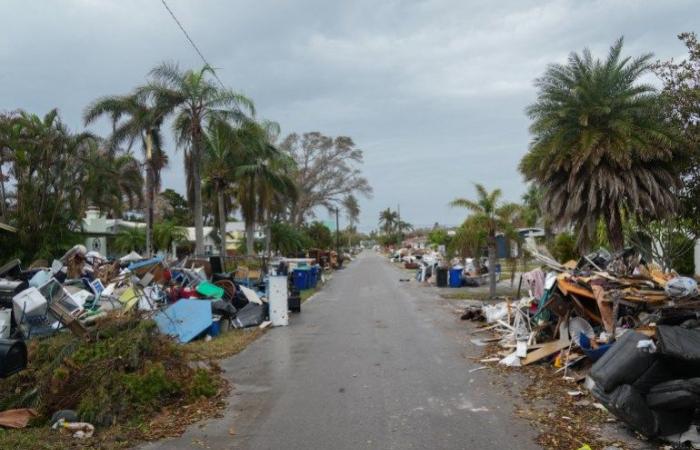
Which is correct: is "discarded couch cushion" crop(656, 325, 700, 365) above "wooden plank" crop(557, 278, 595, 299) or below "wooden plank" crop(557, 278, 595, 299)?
below

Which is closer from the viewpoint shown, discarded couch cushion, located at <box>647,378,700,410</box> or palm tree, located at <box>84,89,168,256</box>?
discarded couch cushion, located at <box>647,378,700,410</box>

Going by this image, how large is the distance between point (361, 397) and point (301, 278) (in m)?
22.2

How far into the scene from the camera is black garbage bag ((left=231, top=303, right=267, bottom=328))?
1512 cm

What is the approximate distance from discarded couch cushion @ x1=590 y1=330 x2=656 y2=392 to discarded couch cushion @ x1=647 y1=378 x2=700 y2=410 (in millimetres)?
226

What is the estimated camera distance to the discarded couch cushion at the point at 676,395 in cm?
546

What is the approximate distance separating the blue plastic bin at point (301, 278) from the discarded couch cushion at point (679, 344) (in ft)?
79.1

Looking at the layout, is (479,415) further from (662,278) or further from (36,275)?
(36,275)

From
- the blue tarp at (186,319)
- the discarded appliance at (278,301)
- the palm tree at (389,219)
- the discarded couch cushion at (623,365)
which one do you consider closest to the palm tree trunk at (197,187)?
the discarded appliance at (278,301)

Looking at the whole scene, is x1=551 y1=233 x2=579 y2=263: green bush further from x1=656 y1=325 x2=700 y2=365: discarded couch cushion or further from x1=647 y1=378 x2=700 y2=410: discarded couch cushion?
x1=647 y1=378 x2=700 y2=410: discarded couch cushion

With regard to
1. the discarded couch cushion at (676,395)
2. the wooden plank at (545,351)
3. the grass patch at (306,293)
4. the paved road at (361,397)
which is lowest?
the paved road at (361,397)

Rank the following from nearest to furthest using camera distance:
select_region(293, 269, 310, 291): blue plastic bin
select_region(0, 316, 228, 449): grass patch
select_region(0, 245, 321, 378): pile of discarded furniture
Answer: select_region(0, 316, 228, 449): grass patch, select_region(0, 245, 321, 378): pile of discarded furniture, select_region(293, 269, 310, 291): blue plastic bin

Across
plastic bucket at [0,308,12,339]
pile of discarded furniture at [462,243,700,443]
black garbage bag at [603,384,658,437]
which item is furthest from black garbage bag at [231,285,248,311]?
black garbage bag at [603,384,658,437]

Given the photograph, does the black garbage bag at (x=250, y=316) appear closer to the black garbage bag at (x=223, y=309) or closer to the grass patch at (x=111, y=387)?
the black garbage bag at (x=223, y=309)

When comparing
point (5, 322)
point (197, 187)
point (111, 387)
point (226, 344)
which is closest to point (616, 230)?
point (226, 344)
